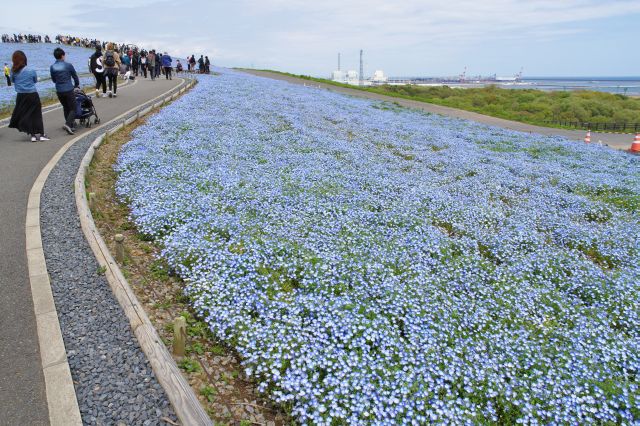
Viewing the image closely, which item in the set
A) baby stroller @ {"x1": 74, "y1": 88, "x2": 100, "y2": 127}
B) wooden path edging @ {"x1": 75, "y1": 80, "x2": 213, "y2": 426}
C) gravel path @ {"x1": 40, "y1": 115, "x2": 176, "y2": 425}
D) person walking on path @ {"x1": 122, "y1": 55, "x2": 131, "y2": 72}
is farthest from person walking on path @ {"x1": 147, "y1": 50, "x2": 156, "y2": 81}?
gravel path @ {"x1": 40, "y1": 115, "x2": 176, "y2": 425}

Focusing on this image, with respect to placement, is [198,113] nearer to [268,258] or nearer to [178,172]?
[178,172]

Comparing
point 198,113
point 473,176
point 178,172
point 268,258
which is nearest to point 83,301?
point 268,258

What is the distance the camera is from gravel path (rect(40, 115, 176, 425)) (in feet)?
12.1

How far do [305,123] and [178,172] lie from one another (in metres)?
10.4

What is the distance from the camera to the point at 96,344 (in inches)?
173

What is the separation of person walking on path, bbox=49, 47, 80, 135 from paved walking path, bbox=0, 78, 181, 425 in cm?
197

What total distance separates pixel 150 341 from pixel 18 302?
219 centimetres

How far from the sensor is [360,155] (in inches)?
563

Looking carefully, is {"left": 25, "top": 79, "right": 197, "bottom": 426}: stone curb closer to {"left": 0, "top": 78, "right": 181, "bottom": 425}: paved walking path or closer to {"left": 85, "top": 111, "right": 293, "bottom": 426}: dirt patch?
{"left": 0, "top": 78, "right": 181, "bottom": 425}: paved walking path

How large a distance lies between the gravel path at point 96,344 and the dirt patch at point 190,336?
495 mm

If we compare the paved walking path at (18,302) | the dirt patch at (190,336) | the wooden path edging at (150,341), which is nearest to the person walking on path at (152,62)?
the paved walking path at (18,302)

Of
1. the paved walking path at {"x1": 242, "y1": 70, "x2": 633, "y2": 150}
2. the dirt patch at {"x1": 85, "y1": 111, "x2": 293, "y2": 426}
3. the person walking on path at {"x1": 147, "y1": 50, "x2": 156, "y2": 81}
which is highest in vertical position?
the person walking on path at {"x1": 147, "y1": 50, "x2": 156, "y2": 81}

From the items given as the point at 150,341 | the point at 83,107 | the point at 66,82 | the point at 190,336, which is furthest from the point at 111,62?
the point at 150,341

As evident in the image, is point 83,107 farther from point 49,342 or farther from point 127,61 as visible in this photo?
point 127,61
